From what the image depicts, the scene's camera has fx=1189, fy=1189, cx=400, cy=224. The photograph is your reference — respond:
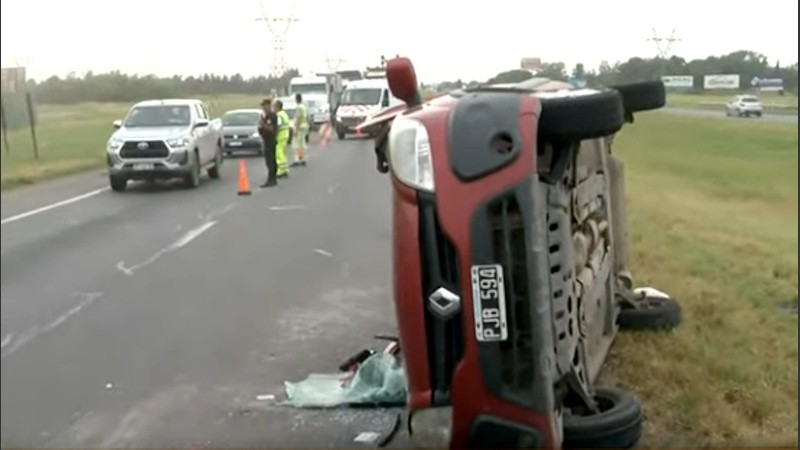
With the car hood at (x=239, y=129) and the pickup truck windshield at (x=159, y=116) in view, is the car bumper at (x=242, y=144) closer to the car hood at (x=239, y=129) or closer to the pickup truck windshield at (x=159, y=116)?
the car hood at (x=239, y=129)

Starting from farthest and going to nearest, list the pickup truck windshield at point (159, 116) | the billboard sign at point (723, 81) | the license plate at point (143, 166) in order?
the billboard sign at point (723, 81) < the license plate at point (143, 166) < the pickup truck windshield at point (159, 116)

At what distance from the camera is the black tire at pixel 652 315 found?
18.2 ft

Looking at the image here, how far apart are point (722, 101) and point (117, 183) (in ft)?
7.16

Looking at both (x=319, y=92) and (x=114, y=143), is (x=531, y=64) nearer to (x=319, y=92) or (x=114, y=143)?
(x=319, y=92)

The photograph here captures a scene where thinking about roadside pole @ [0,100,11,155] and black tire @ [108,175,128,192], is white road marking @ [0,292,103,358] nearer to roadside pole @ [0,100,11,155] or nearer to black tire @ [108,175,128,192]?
black tire @ [108,175,128,192]

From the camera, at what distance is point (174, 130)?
129 inches

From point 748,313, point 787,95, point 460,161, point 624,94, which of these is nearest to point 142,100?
point 460,161

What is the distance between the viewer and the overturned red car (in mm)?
3477

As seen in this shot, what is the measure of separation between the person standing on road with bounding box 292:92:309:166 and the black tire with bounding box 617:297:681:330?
7.98 ft

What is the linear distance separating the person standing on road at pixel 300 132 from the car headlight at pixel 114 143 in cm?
55

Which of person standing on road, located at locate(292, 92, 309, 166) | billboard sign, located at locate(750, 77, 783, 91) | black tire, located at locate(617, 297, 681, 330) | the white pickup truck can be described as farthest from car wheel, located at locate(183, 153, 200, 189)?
black tire, located at locate(617, 297, 681, 330)

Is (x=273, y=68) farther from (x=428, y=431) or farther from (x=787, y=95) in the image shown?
(x=787, y=95)

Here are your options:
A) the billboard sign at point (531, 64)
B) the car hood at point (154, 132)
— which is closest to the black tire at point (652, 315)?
the billboard sign at point (531, 64)

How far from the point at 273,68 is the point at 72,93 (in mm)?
608
